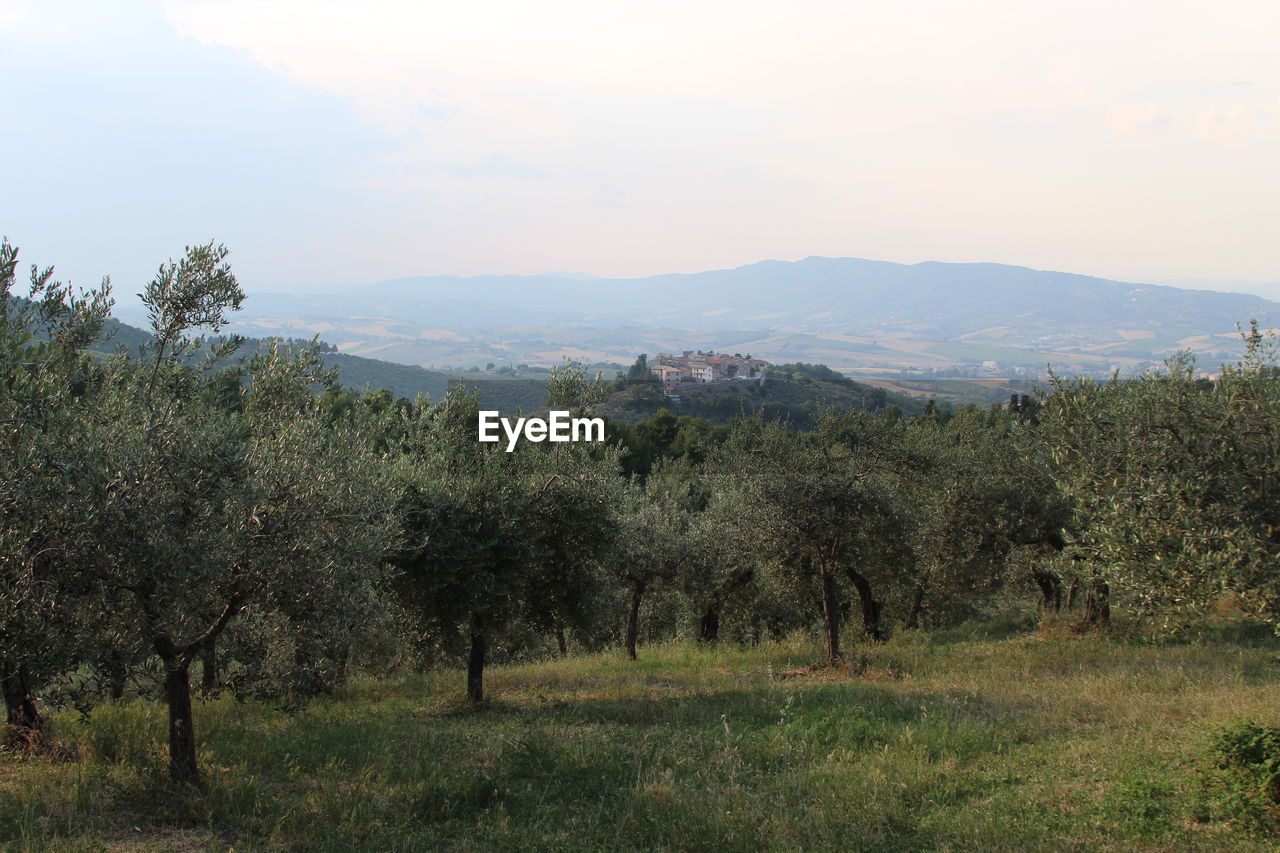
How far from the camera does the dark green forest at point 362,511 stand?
7.89m

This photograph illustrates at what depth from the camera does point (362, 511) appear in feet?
33.0

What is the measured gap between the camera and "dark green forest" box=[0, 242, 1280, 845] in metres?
7.89

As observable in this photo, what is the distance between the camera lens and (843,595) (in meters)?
29.4

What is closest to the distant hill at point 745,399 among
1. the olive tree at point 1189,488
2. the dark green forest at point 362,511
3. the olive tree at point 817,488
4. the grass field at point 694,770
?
the olive tree at point 817,488

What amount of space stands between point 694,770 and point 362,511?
6127mm

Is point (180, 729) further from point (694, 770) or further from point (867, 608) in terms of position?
point (867, 608)

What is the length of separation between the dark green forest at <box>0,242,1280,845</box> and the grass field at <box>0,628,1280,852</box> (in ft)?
3.01

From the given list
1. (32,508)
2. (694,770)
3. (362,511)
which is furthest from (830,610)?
(32,508)

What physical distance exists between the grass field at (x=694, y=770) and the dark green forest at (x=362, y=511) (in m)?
0.92

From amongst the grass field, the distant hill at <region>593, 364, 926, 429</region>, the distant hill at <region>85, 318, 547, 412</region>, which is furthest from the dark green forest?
the distant hill at <region>85, 318, 547, 412</region>

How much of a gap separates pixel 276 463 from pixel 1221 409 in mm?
13683

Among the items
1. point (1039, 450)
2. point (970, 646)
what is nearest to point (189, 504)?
point (970, 646)

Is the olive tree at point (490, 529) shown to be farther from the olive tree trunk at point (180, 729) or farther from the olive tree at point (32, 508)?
the olive tree at point (32, 508)

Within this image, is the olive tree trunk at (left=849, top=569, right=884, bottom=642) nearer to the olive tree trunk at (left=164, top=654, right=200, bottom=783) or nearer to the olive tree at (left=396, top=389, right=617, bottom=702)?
the olive tree at (left=396, top=389, right=617, bottom=702)
